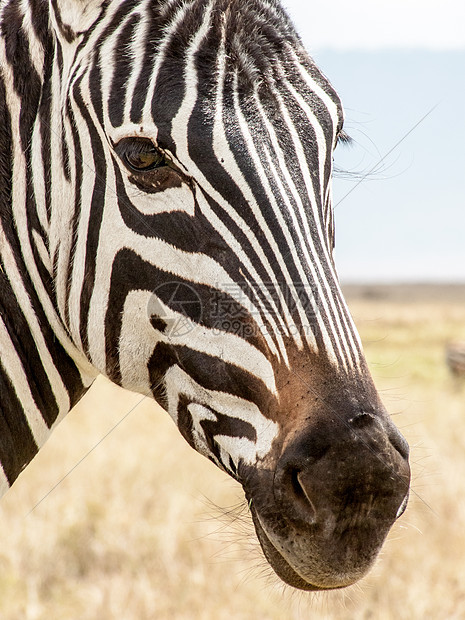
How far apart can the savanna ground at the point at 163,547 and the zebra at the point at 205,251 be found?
2.05 meters

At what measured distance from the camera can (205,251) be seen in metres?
2.36

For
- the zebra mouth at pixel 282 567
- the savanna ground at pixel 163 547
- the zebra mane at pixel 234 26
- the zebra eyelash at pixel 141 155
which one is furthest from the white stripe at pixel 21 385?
the savanna ground at pixel 163 547

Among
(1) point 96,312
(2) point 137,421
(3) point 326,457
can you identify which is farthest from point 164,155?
(2) point 137,421

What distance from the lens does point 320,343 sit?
2.23m

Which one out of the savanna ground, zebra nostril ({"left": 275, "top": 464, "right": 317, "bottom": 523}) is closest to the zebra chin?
zebra nostril ({"left": 275, "top": 464, "right": 317, "bottom": 523})

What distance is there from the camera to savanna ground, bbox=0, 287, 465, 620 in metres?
6.31

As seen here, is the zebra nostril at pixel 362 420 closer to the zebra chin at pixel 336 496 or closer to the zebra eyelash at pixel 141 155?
the zebra chin at pixel 336 496

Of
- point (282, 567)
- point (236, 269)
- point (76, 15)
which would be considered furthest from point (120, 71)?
point (282, 567)

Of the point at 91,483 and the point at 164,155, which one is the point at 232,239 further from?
the point at 91,483

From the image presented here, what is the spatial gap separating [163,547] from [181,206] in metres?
5.88

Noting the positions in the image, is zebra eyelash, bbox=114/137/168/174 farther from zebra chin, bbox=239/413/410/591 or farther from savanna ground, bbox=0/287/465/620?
savanna ground, bbox=0/287/465/620

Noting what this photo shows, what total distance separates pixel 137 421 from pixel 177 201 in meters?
10.9

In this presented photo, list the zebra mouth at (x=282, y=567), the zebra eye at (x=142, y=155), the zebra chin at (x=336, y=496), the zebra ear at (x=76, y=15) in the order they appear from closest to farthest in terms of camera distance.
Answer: the zebra chin at (x=336, y=496) → the zebra mouth at (x=282, y=567) → the zebra eye at (x=142, y=155) → the zebra ear at (x=76, y=15)

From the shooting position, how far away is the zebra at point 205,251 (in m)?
2.11
